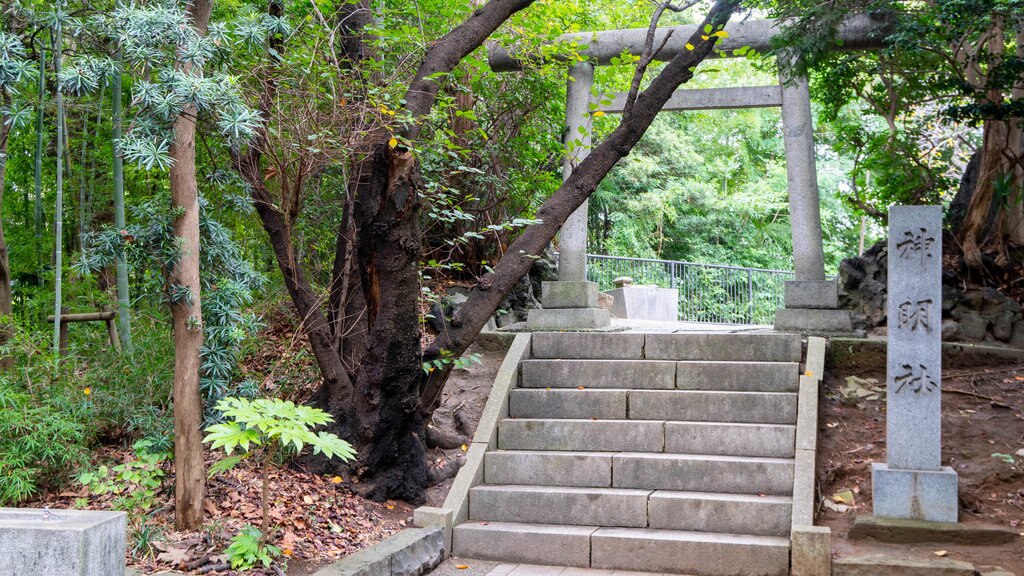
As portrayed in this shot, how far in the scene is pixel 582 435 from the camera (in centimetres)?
604

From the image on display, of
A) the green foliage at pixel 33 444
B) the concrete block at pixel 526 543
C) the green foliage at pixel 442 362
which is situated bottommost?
the concrete block at pixel 526 543

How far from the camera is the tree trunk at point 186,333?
4.27 meters

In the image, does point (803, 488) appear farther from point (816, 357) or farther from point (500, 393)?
point (500, 393)

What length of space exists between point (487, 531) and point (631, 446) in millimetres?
1277

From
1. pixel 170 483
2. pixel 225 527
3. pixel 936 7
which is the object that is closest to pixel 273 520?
pixel 225 527

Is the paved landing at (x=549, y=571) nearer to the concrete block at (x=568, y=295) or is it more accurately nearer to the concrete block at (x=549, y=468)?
the concrete block at (x=549, y=468)

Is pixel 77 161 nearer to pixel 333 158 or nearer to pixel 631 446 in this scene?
pixel 333 158

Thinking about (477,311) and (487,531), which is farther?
(477,311)

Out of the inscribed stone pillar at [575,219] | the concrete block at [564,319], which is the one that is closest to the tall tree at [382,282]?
the concrete block at [564,319]

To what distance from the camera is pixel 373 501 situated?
5297mm

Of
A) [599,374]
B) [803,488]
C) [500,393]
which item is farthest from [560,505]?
[803,488]

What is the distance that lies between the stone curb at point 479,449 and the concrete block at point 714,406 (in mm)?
1008

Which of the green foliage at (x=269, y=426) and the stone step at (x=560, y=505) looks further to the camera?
the stone step at (x=560, y=505)

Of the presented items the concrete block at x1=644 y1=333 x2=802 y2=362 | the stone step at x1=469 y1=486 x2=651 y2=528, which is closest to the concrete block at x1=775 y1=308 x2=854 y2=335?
the concrete block at x1=644 y1=333 x2=802 y2=362
